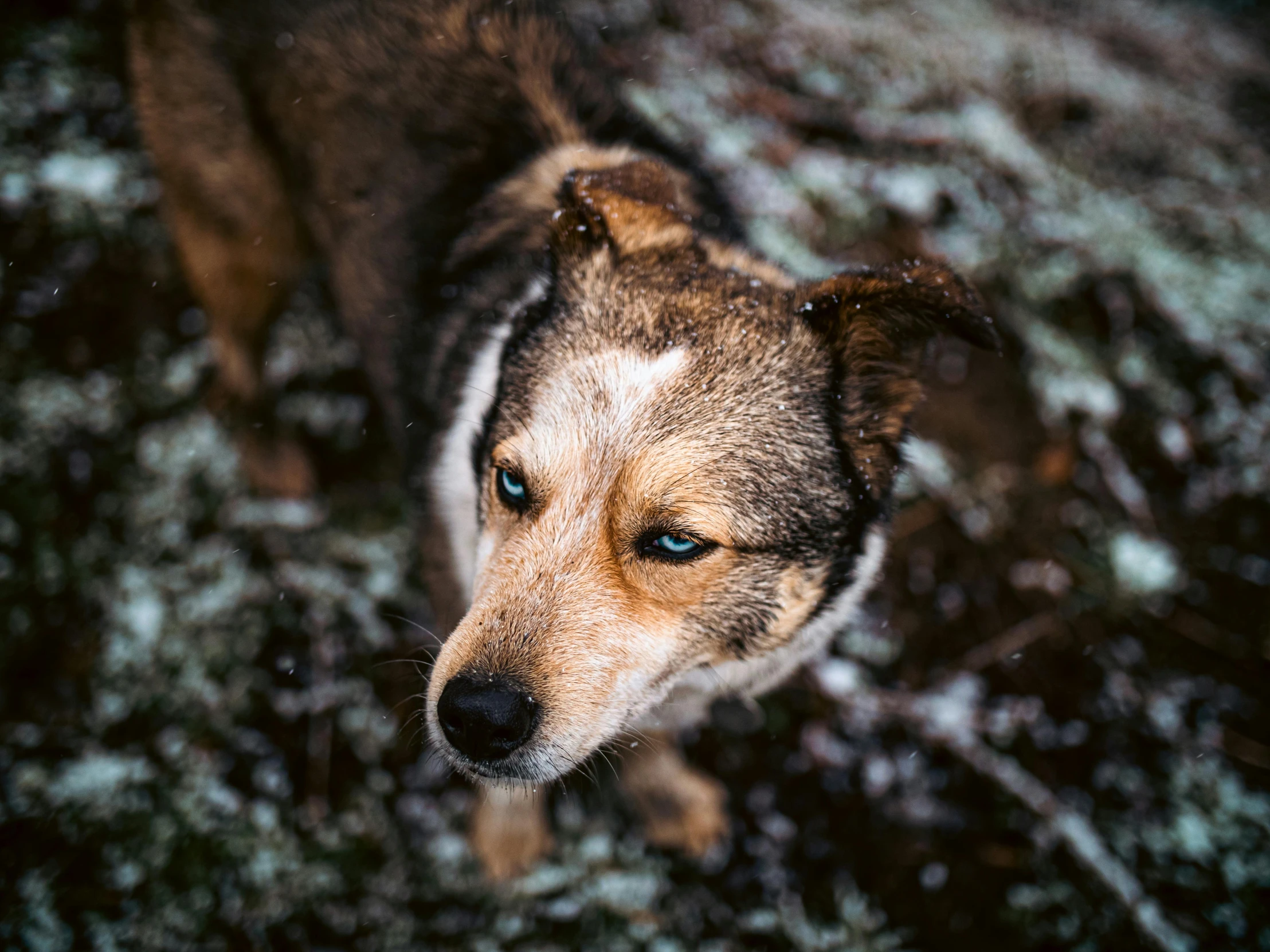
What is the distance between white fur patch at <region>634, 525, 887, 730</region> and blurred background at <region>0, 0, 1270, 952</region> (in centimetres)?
85

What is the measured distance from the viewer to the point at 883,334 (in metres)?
1.77

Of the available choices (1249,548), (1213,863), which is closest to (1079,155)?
(1249,548)

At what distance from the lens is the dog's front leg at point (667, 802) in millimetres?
2838

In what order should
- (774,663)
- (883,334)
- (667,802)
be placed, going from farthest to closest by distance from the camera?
(667,802) → (774,663) → (883,334)

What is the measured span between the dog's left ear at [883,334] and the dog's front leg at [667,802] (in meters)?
1.58

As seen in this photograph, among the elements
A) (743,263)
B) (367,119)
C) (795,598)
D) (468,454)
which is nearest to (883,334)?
(743,263)

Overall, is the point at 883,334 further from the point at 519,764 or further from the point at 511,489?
the point at 519,764

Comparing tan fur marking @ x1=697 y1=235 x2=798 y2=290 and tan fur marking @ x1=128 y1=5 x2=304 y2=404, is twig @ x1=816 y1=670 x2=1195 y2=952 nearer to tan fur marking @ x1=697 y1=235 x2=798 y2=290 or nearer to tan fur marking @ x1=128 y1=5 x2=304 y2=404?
tan fur marking @ x1=697 y1=235 x2=798 y2=290

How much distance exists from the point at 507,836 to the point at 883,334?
237 centimetres

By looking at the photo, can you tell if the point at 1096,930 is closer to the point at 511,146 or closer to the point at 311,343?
the point at 511,146

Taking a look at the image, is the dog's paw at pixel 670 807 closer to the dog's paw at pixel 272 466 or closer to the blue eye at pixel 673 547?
the blue eye at pixel 673 547

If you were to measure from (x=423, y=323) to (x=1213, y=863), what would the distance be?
412cm

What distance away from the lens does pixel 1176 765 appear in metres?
3.17

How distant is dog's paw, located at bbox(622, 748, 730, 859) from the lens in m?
2.84
